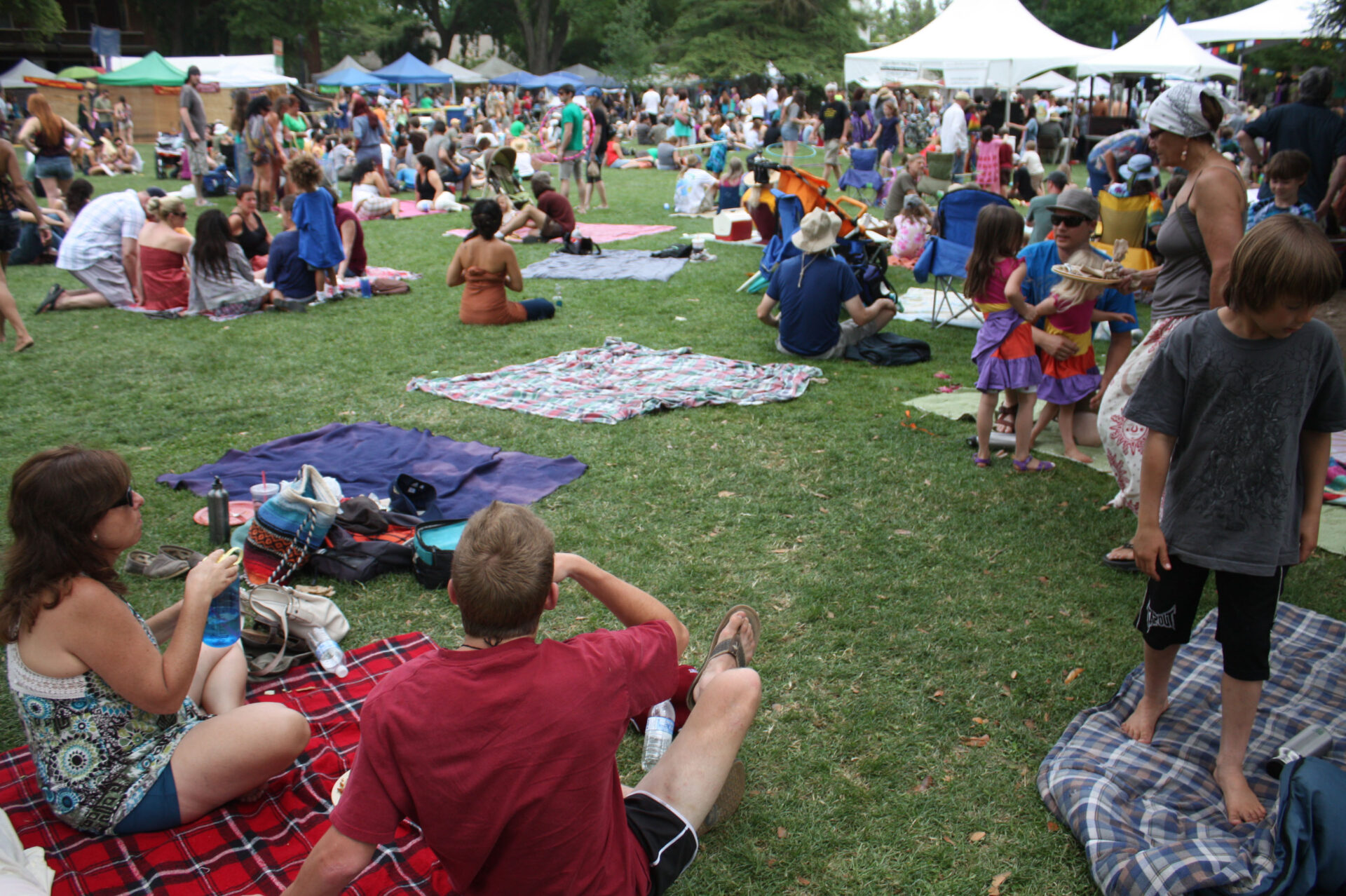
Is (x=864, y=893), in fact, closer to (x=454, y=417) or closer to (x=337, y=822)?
(x=337, y=822)

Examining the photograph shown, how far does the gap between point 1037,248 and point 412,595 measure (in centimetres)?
395

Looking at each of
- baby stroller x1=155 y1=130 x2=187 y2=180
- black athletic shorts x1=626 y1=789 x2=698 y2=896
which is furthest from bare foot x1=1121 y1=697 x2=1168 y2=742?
baby stroller x1=155 y1=130 x2=187 y2=180

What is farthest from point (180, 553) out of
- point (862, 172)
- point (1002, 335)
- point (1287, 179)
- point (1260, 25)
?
point (1260, 25)

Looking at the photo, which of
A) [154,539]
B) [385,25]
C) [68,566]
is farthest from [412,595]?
[385,25]

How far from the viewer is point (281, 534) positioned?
13.3 feet

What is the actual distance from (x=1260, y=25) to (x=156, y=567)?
894 inches

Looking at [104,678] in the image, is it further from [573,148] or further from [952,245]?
[573,148]

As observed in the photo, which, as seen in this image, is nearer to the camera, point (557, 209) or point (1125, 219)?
point (1125, 219)

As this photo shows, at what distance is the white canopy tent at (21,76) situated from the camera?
33.1 meters

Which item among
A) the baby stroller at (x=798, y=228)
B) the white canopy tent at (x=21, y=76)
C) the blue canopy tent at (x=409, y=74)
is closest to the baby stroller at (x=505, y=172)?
the baby stroller at (x=798, y=228)

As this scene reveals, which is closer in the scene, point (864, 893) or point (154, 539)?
point (864, 893)

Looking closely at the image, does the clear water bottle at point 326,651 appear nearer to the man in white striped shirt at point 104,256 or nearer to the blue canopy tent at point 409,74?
the man in white striped shirt at point 104,256

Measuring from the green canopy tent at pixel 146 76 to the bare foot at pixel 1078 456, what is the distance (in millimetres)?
32466

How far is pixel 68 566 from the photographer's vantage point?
2355 millimetres
